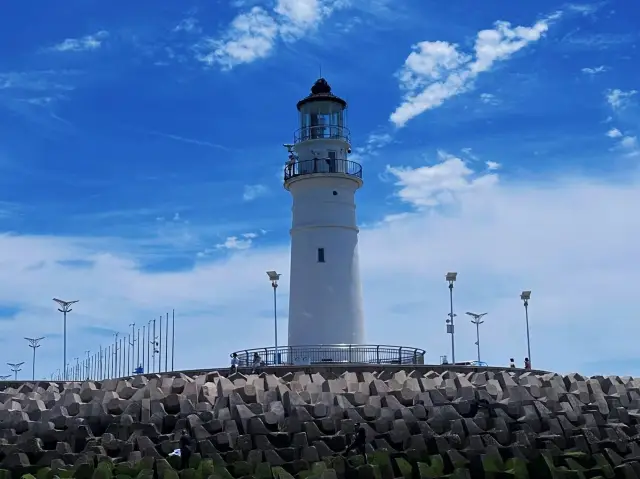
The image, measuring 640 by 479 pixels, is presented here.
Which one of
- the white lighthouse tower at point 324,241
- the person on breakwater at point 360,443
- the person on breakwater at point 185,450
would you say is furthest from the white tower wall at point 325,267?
the person on breakwater at point 185,450

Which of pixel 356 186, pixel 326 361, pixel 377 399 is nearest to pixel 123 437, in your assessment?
pixel 377 399

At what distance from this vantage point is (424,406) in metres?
15.1

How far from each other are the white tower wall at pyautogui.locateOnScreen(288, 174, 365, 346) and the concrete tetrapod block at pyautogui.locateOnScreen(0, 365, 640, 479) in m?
8.68

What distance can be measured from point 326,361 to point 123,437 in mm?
10751

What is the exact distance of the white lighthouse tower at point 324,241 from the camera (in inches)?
1020

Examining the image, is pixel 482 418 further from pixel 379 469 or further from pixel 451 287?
pixel 451 287

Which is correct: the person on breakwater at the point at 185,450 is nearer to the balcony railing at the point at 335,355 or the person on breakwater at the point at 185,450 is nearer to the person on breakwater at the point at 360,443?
the person on breakwater at the point at 360,443

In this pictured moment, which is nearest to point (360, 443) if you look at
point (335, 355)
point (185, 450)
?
point (185, 450)

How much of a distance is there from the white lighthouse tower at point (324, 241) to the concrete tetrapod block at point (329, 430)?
8.71 meters

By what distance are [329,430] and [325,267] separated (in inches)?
474

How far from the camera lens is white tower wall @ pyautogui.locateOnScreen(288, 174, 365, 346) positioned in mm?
25875

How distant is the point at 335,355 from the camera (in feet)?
82.7

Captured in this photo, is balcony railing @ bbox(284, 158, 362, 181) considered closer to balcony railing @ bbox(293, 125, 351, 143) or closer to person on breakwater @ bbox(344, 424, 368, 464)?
balcony railing @ bbox(293, 125, 351, 143)

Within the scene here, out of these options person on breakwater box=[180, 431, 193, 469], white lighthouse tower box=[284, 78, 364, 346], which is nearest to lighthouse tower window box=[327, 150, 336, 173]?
white lighthouse tower box=[284, 78, 364, 346]
